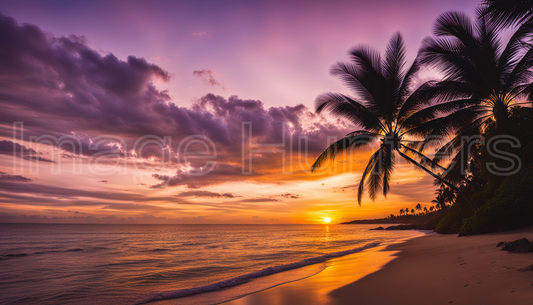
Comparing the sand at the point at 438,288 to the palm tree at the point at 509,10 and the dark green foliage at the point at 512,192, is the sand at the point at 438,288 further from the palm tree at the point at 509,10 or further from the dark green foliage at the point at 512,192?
the dark green foliage at the point at 512,192

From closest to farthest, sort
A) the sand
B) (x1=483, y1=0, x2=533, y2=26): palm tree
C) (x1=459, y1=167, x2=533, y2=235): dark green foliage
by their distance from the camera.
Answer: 1. the sand
2. (x1=483, y1=0, x2=533, y2=26): palm tree
3. (x1=459, y1=167, x2=533, y2=235): dark green foliage

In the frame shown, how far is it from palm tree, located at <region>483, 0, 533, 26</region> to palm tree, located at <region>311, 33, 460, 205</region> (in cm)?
706

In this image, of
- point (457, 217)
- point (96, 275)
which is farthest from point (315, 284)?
point (457, 217)

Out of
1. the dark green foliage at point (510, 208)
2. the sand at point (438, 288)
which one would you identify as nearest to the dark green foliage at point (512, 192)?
the dark green foliage at point (510, 208)

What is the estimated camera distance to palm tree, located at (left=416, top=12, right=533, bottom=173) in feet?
43.3

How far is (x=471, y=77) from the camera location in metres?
13.6

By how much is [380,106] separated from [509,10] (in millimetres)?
7846

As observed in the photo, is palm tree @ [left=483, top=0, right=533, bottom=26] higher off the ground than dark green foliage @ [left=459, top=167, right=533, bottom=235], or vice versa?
palm tree @ [left=483, top=0, right=533, bottom=26]

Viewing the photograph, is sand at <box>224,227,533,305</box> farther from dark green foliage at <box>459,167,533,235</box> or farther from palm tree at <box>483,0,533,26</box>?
dark green foliage at <box>459,167,533,235</box>

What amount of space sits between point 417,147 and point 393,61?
585 centimetres

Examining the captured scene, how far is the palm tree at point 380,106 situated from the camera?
14609mm

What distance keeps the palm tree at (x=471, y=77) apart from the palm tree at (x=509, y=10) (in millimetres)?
6758

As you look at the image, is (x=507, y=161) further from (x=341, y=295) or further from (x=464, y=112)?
(x=341, y=295)

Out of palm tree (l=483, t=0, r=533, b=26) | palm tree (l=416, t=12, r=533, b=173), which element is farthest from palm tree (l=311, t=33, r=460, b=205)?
palm tree (l=483, t=0, r=533, b=26)
